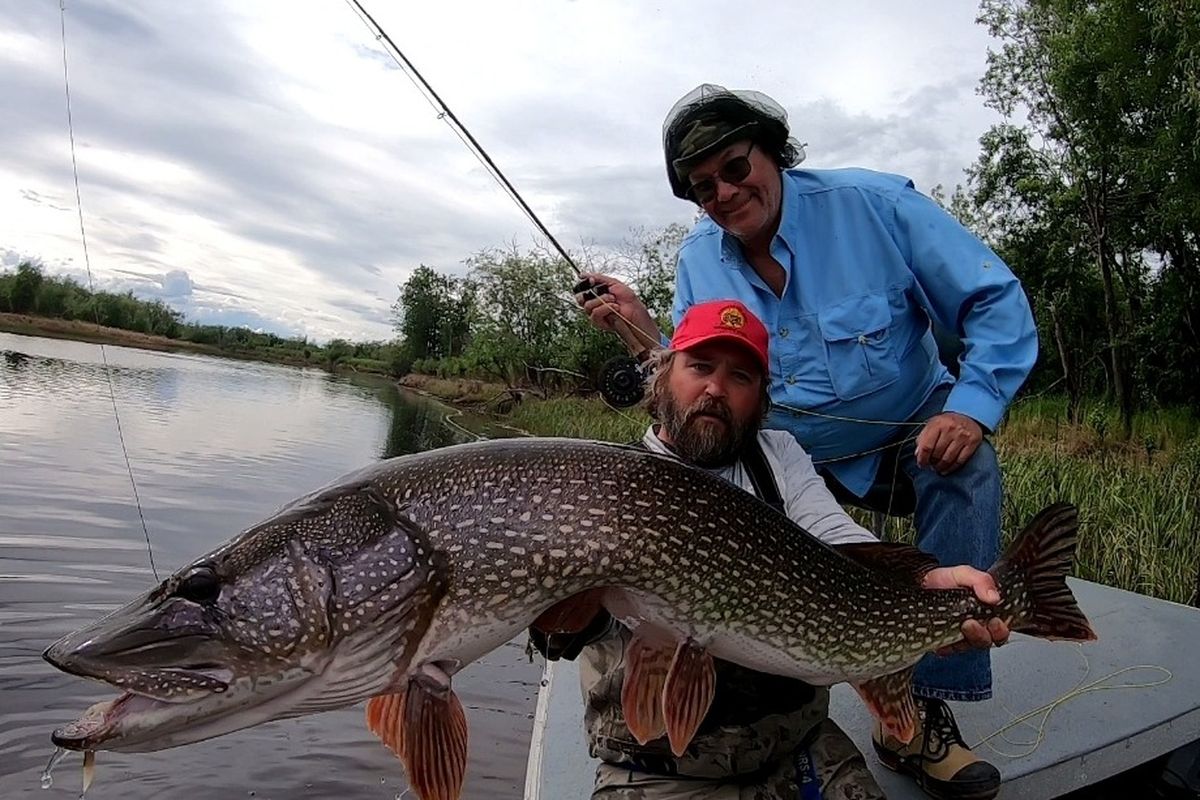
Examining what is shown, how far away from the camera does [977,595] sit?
2.26 metres

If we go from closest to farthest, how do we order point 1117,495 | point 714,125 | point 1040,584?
point 1040,584 < point 714,125 < point 1117,495

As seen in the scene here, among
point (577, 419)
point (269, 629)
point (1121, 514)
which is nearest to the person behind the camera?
A: point (269, 629)

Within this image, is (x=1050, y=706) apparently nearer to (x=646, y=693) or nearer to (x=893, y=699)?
(x=893, y=699)

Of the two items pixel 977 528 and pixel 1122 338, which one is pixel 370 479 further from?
pixel 1122 338

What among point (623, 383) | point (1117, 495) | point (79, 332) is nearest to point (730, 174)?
point (623, 383)

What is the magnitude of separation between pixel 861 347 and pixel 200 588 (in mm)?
2288

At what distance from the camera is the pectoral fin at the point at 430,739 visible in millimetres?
1840

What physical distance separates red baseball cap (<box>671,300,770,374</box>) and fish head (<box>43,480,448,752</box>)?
3.62 ft

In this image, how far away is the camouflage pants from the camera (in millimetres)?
2324

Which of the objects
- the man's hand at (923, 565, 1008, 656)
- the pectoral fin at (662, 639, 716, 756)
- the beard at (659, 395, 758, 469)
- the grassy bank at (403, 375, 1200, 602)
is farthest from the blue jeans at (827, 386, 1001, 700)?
the grassy bank at (403, 375, 1200, 602)

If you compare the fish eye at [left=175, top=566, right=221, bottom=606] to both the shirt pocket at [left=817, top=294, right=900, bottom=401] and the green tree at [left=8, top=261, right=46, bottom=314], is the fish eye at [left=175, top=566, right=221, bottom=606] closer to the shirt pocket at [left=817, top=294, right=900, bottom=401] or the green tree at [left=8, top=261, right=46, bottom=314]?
the shirt pocket at [left=817, top=294, right=900, bottom=401]

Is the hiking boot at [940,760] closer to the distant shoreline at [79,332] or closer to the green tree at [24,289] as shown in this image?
the distant shoreline at [79,332]

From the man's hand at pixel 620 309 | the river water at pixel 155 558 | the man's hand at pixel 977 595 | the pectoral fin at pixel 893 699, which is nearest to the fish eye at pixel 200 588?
the pectoral fin at pixel 893 699

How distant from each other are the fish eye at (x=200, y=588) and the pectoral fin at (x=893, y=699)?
5.34 feet
